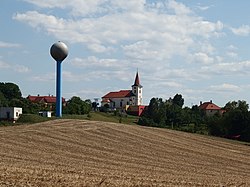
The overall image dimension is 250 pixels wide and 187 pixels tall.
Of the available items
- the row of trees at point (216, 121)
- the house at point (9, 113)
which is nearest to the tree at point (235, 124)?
the row of trees at point (216, 121)

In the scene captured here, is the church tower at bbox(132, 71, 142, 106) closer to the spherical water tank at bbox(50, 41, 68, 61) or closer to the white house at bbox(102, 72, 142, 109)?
the white house at bbox(102, 72, 142, 109)

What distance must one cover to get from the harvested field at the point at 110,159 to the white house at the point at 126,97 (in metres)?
130

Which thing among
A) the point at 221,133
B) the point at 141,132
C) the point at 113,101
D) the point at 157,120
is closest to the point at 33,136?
the point at 141,132

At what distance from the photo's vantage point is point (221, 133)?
289 feet

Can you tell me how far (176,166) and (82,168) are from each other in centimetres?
789

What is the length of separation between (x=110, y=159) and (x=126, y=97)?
504 ft

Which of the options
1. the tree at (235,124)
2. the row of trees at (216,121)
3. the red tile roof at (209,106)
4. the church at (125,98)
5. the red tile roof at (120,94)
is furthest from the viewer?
the red tile roof at (120,94)

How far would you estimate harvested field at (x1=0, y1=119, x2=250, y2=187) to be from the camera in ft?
68.5

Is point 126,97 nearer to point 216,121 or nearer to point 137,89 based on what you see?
point 137,89

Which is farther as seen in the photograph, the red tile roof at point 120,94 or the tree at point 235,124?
the red tile roof at point 120,94

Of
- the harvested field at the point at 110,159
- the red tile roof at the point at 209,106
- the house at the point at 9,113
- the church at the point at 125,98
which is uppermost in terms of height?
the church at the point at 125,98

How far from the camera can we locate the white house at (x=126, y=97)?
18400 cm

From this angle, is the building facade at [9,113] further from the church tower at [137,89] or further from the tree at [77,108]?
the church tower at [137,89]

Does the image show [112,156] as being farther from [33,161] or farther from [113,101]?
[113,101]
